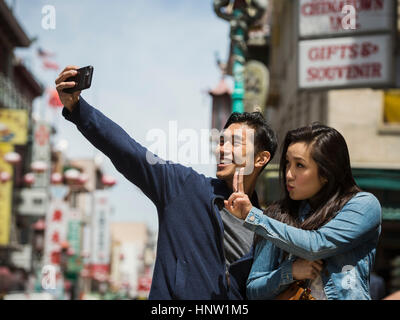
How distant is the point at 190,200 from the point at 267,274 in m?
0.53

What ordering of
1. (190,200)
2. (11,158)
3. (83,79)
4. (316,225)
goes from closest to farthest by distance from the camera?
(316,225) → (83,79) → (190,200) → (11,158)

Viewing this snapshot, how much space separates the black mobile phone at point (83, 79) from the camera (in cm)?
273

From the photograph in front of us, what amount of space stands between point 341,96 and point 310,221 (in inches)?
456

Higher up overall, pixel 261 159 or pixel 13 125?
pixel 13 125

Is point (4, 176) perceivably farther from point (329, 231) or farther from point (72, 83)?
point (329, 231)

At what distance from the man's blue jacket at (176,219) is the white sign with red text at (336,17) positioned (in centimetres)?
821

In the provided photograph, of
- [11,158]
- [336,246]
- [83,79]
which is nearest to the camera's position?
[336,246]

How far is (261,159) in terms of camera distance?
124 inches

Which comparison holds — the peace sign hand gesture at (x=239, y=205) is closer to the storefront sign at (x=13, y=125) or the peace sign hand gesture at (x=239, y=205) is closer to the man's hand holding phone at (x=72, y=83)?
the man's hand holding phone at (x=72, y=83)

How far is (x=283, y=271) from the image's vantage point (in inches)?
103

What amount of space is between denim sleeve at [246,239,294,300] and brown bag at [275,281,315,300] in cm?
2

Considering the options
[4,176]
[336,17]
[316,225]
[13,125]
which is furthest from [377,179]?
[4,176]

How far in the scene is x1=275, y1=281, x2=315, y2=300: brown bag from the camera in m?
2.58

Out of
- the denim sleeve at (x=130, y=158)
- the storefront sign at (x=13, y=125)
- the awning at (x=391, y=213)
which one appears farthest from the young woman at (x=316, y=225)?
the storefront sign at (x=13, y=125)
